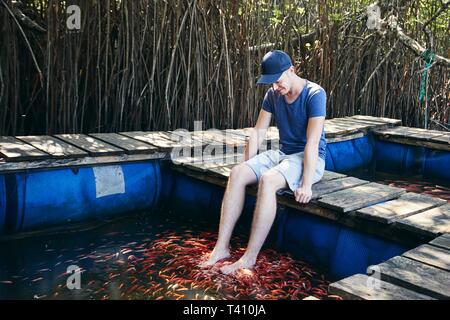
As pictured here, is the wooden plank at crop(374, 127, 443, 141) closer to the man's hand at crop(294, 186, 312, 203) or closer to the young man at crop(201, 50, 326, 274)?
the young man at crop(201, 50, 326, 274)

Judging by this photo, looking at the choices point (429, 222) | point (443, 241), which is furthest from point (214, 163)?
point (443, 241)

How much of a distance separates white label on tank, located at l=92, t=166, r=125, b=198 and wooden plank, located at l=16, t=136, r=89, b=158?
199 mm

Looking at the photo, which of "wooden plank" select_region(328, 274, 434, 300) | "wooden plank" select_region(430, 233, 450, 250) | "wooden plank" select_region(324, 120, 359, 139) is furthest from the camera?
"wooden plank" select_region(324, 120, 359, 139)

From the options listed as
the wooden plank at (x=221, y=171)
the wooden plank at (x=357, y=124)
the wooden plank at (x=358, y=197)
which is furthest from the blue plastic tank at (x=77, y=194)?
the wooden plank at (x=357, y=124)

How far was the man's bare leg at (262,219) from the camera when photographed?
8.30 ft

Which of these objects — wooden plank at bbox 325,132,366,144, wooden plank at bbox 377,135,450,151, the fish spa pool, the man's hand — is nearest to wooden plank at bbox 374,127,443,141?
wooden plank at bbox 377,135,450,151

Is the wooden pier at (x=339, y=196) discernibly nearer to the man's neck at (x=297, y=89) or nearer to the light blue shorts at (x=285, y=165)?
the light blue shorts at (x=285, y=165)

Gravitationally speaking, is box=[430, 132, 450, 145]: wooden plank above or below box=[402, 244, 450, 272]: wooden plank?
above

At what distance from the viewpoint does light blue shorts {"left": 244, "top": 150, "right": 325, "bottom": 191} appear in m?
2.68

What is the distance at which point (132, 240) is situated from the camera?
299cm

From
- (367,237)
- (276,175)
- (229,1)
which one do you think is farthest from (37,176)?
(229,1)

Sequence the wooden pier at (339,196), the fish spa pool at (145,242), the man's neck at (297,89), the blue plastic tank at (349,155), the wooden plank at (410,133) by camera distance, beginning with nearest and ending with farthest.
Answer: the wooden pier at (339,196) < the fish spa pool at (145,242) < the man's neck at (297,89) < the blue plastic tank at (349,155) < the wooden plank at (410,133)

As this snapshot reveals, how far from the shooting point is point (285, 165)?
2695mm
